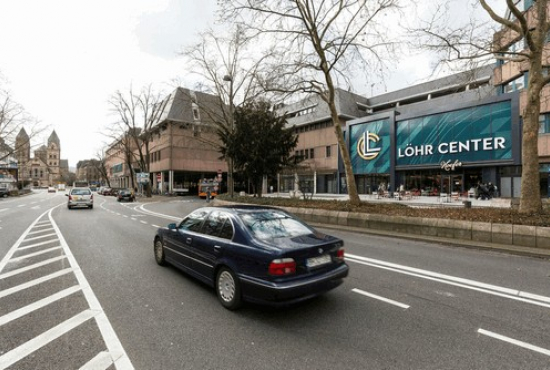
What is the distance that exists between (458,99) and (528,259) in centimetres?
3640

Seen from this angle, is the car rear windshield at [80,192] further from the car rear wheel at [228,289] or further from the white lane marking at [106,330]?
the car rear wheel at [228,289]

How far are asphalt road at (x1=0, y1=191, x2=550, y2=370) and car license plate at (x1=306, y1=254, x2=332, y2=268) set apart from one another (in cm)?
68

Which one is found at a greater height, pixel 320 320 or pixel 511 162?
pixel 511 162

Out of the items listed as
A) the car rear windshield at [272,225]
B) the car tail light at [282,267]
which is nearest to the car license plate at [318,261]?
the car tail light at [282,267]

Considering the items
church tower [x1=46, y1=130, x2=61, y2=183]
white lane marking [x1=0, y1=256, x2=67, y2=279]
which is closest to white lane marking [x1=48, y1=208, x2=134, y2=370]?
white lane marking [x1=0, y1=256, x2=67, y2=279]

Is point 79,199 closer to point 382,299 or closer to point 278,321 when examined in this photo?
point 278,321

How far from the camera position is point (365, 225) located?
37.9ft

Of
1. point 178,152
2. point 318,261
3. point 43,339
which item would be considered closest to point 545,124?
point 318,261

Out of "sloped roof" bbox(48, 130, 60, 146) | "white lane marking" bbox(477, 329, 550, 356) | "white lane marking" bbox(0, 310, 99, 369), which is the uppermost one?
"sloped roof" bbox(48, 130, 60, 146)

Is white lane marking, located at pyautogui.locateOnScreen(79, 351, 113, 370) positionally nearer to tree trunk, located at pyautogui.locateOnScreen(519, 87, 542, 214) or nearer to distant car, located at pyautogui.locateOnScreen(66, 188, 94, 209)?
tree trunk, located at pyautogui.locateOnScreen(519, 87, 542, 214)

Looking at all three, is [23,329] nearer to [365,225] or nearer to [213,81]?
[365,225]

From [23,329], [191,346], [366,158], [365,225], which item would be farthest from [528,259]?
[366,158]

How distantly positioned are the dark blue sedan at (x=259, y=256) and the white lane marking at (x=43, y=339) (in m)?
1.63

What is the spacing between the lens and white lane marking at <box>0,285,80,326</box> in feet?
12.2
